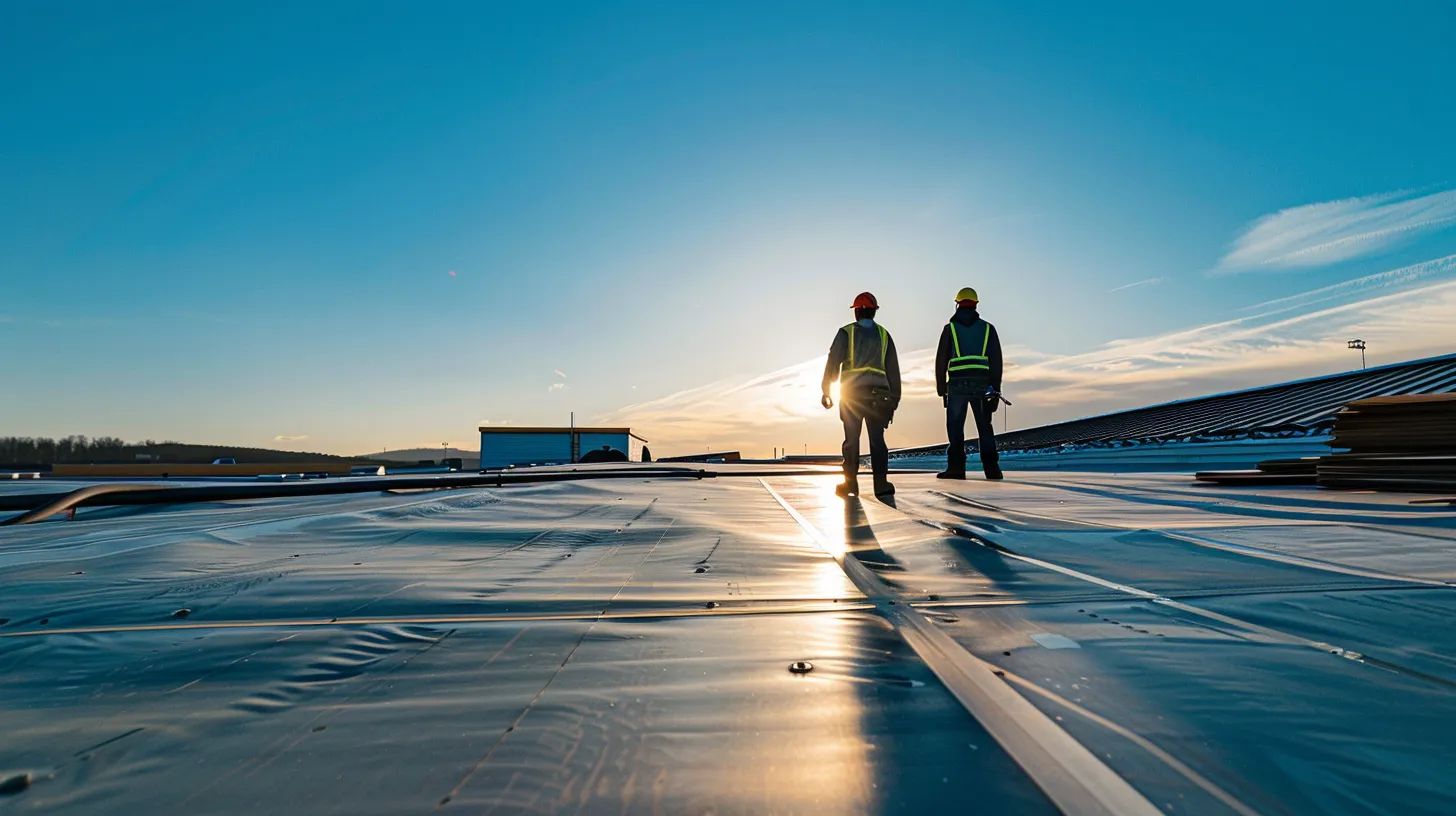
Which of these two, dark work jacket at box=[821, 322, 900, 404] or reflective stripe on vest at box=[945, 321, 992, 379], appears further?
reflective stripe on vest at box=[945, 321, 992, 379]

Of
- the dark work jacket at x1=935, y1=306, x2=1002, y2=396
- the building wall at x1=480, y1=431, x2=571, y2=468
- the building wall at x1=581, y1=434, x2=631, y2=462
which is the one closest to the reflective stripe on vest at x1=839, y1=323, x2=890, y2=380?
the dark work jacket at x1=935, y1=306, x2=1002, y2=396

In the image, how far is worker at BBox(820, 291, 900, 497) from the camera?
4895mm

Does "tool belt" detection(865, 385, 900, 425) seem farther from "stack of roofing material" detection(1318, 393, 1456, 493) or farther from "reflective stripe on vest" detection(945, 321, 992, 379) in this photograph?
"stack of roofing material" detection(1318, 393, 1456, 493)

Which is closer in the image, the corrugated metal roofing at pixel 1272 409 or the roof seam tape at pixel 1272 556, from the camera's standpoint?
the roof seam tape at pixel 1272 556

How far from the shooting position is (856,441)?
503 centimetres

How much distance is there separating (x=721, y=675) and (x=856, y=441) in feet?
13.2

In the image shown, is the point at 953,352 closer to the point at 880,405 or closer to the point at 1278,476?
the point at 880,405

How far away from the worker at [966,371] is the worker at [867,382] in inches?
71.8

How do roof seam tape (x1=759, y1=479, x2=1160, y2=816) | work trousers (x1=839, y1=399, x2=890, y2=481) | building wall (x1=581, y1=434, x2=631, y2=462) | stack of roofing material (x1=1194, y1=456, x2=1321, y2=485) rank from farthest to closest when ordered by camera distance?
building wall (x1=581, y1=434, x2=631, y2=462) < stack of roofing material (x1=1194, y1=456, x2=1321, y2=485) < work trousers (x1=839, y1=399, x2=890, y2=481) < roof seam tape (x1=759, y1=479, x2=1160, y2=816)

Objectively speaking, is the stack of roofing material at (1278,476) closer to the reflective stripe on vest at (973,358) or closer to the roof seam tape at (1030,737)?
the reflective stripe on vest at (973,358)

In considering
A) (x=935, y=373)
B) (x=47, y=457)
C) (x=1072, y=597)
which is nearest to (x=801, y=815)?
(x=1072, y=597)

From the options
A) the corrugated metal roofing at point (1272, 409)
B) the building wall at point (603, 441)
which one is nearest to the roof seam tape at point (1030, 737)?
the corrugated metal roofing at point (1272, 409)

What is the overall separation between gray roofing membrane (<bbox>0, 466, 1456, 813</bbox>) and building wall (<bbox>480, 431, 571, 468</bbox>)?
85.1 ft

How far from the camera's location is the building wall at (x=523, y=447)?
90.5 feet
